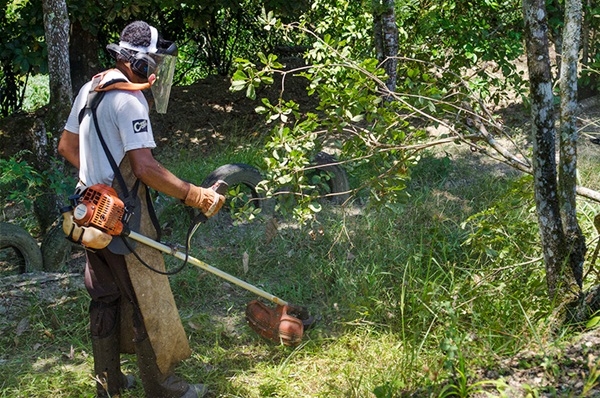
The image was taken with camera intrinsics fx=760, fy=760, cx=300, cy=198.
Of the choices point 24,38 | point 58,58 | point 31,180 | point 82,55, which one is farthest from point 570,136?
point 82,55

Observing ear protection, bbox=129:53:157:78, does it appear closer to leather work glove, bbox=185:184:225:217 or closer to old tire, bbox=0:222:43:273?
leather work glove, bbox=185:184:225:217

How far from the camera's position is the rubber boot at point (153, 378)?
14.3 feet

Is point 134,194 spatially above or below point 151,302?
above

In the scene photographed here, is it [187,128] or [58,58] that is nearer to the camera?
[58,58]

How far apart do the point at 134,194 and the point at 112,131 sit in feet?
1.22

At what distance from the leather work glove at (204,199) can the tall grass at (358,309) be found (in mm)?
1128

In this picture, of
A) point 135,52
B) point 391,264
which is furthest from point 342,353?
point 135,52

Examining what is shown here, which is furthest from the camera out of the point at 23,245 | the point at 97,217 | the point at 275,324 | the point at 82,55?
the point at 82,55

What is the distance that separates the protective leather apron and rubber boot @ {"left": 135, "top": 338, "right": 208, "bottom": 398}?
3 cm

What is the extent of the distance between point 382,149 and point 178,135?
5.15 m

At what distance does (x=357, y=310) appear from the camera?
513 centimetres

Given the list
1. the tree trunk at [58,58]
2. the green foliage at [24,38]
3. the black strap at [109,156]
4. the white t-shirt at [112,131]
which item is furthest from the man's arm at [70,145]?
the green foliage at [24,38]

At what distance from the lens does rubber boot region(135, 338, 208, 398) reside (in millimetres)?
4344

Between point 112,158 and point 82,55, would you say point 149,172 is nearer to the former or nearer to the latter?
point 112,158
